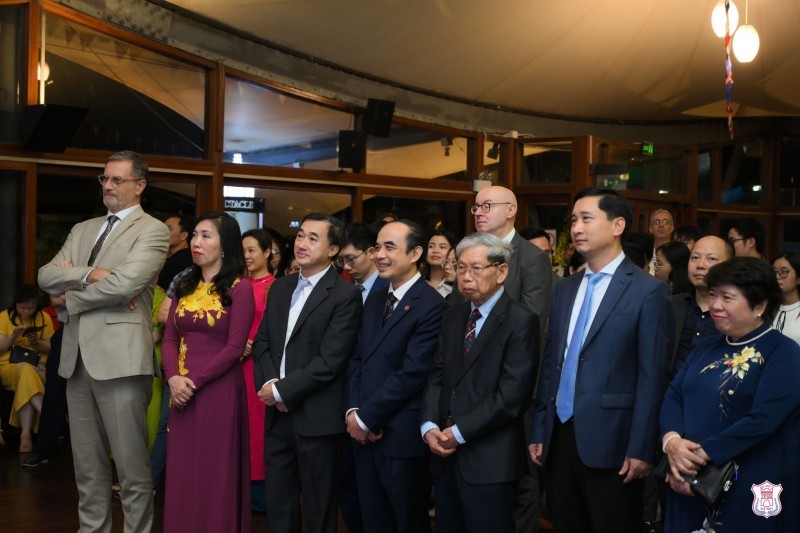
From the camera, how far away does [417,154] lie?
30.3 feet

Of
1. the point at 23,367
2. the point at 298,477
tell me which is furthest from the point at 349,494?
the point at 23,367

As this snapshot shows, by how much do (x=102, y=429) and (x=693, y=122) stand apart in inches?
414

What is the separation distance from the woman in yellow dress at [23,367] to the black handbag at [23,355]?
0.03m

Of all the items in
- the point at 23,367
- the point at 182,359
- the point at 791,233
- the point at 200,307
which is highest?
the point at 791,233

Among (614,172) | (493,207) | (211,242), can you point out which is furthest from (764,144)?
(211,242)

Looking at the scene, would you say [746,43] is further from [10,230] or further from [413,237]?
[10,230]

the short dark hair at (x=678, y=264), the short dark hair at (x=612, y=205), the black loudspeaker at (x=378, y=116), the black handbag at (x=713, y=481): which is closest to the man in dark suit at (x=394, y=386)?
the short dark hair at (x=612, y=205)

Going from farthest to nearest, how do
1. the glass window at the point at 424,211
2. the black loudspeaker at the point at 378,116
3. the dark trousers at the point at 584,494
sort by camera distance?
the glass window at the point at 424,211 → the black loudspeaker at the point at 378,116 → the dark trousers at the point at 584,494

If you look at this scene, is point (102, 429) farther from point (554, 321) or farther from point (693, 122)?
point (693, 122)

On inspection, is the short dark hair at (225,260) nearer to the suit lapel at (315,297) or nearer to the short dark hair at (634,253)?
the suit lapel at (315,297)

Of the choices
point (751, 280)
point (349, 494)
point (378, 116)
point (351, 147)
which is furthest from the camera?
point (378, 116)

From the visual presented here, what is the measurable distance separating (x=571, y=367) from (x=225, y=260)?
159 centimetres

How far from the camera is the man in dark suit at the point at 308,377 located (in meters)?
3.51

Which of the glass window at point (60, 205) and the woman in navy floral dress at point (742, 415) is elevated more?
the glass window at point (60, 205)
